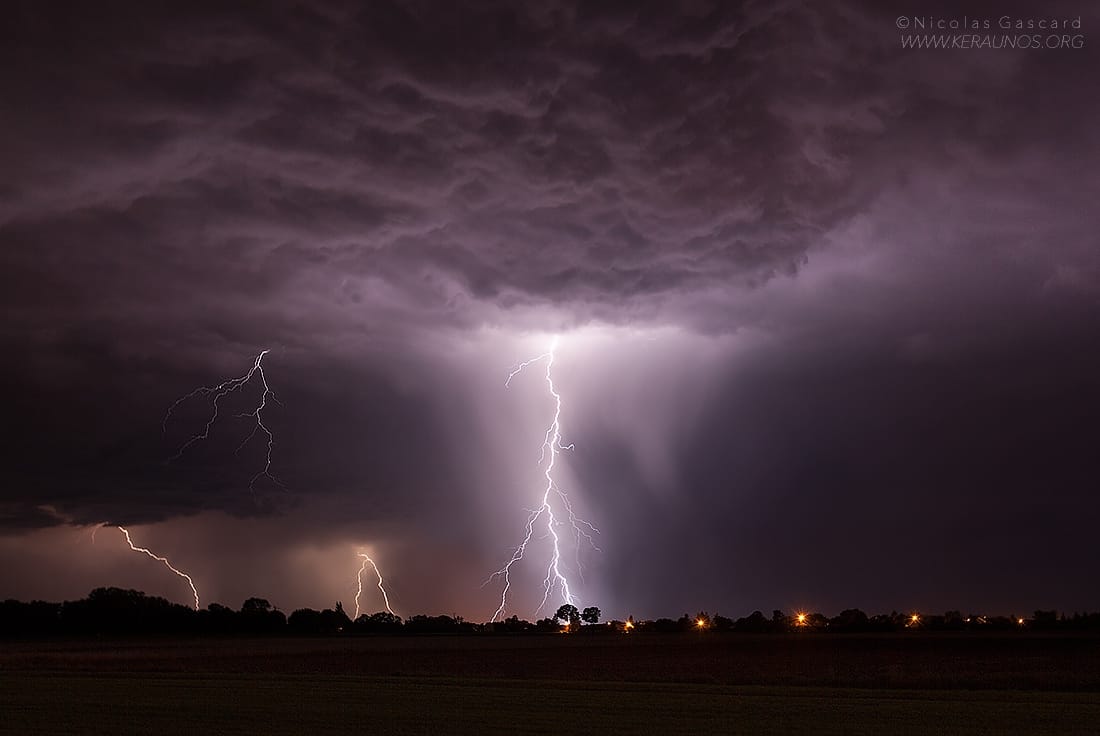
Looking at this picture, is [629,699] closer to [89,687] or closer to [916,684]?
[916,684]

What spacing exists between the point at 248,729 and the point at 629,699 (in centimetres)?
1021

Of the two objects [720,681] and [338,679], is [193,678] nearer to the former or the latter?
[338,679]

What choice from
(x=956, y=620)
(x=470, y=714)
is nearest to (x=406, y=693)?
(x=470, y=714)

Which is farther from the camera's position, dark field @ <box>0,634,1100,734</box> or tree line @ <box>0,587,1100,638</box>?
tree line @ <box>0,587,1100,638</box>

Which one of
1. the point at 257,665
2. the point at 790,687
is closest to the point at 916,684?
the point at 790,687

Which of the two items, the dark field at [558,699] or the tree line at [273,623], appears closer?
the dark field at [558,699]

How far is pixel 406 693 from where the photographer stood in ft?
89.7

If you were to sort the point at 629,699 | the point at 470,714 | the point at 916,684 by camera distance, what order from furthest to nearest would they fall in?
the point at 916,684, the point at 629,699, the point at 470,714

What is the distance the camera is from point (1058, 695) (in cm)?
2639

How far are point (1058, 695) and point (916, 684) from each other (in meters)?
5.38

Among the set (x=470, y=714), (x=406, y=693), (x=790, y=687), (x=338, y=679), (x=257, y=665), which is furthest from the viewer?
(x=257, y=665)

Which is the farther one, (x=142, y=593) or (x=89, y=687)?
(x=142, y=593)

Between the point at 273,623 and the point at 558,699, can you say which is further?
the point at 273,623

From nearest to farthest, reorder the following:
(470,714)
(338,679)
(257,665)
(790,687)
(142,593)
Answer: (470,714), (790,687), (338,679), (257,665), (142,593)
